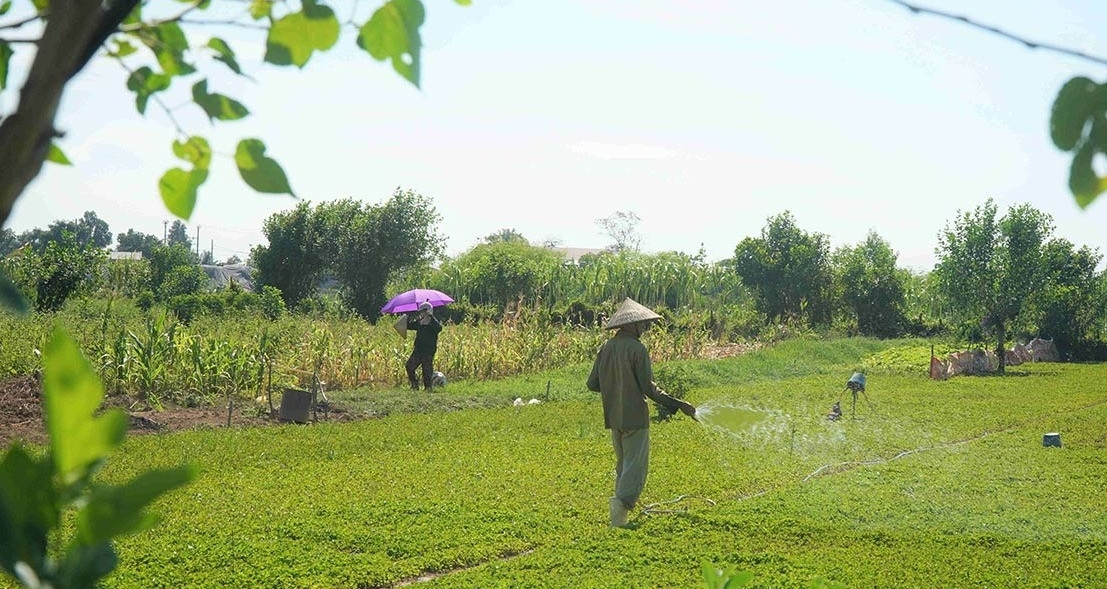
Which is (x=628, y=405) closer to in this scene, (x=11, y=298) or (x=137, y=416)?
(x=137, y=416)

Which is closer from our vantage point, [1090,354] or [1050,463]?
[1050,463]

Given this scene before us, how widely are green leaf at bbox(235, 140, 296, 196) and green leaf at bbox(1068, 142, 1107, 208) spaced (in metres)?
0.60

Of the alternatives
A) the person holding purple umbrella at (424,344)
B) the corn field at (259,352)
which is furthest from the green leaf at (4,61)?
the person holding purple umbrella at (424,344)

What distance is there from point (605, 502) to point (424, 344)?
840cm

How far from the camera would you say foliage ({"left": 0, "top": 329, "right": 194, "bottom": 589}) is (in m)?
0.49

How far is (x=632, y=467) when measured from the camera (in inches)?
301

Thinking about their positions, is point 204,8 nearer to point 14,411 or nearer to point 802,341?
point 14,411

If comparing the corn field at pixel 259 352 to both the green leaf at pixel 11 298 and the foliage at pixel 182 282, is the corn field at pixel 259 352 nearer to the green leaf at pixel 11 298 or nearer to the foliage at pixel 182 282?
the foliage at pixel 182 282

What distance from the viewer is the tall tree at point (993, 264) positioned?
24453 mm

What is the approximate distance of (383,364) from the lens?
17438 mm

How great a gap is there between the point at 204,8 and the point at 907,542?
7056 mm

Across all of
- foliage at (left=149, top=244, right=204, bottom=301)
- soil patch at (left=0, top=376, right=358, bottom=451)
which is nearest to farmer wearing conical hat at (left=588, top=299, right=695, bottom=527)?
soil patch at (left=0, top=376, right=358, bottom=451)

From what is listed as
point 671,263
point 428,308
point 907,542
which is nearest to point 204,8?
point 907,542

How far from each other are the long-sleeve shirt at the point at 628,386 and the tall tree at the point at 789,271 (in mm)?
25771
